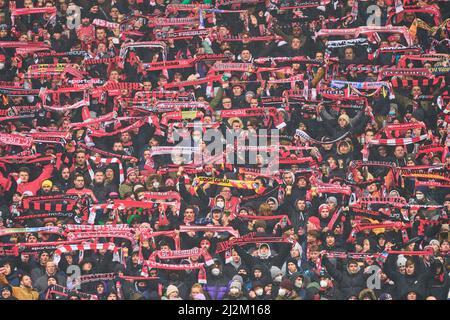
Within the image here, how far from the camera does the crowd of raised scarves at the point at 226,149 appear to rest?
4250 mm

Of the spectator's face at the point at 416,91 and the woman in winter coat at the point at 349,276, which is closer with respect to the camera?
the woman in winter coat at the point at 349,276

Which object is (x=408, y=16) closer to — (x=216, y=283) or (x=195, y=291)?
(x=216, y=283)

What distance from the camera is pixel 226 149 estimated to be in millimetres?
4316

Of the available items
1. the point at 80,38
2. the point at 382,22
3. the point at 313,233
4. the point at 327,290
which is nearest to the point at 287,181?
the point at 313,233

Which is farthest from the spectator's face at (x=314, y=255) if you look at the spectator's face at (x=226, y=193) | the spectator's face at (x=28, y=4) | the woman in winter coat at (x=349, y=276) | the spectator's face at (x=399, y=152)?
the spectator's face at (x=28, y=4)

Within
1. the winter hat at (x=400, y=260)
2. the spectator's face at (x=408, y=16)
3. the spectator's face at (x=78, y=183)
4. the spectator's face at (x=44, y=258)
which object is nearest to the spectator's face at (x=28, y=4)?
the spectator's face at (x=78, y=183)

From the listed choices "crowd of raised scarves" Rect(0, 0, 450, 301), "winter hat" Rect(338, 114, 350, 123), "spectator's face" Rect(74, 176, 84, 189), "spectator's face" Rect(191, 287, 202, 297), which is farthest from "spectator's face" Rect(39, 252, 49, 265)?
"winter hat" Rect(338, 114, 350, 123)

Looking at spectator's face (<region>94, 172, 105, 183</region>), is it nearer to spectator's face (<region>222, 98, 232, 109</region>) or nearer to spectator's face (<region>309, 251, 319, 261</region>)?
spectator's face (<region>222, 98, 232, 109</region>)

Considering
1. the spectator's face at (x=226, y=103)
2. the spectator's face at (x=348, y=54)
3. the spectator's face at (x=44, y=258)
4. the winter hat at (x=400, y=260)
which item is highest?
the spectator's face at (x=348, y=54)

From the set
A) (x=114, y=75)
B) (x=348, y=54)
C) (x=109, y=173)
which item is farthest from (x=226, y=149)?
(x=348, y=54)

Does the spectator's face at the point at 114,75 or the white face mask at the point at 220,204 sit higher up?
the spectator's face at the point at 114,75

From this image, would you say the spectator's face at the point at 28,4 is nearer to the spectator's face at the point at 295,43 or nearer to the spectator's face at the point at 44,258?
the spectator's face at the point at 44,258

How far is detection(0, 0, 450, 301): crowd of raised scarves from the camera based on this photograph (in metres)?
4.25

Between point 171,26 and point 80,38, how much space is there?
543 mm
